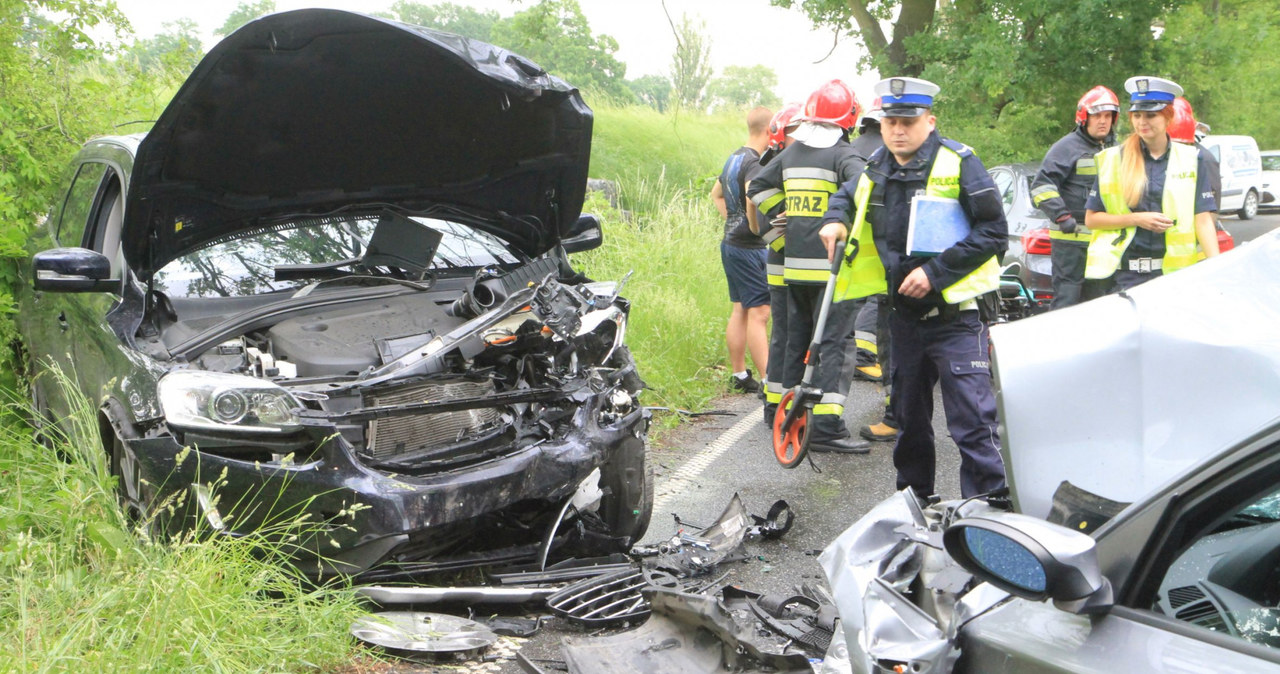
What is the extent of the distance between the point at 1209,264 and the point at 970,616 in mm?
957

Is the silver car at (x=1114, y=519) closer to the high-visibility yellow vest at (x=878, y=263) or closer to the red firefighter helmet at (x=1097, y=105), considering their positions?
the high-visibility yellow vest at (x=878, y=263)

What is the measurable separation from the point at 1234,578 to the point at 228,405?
2.76 metres

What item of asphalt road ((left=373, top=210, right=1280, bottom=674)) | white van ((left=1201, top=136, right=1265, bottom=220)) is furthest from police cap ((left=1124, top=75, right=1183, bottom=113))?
white van ((left=1201, top=136, right=1265, bottom=220))

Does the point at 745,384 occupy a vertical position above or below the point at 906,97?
below

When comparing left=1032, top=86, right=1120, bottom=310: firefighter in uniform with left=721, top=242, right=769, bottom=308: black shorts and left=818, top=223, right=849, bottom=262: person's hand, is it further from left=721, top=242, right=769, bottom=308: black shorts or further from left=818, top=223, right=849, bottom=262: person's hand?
left=818, top=223, right=849, bottom=262: person's hand

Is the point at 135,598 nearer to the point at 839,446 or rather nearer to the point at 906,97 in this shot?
the point at 906,97

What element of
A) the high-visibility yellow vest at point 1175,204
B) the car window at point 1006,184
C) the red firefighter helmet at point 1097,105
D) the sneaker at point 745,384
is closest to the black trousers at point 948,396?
the high-visibility yellow vest at point 1175,204

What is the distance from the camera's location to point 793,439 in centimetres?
516

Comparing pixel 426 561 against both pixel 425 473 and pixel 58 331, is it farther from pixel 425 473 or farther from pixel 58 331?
pixel 58 331

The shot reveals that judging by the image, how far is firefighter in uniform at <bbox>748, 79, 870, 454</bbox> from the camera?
19.0 feet

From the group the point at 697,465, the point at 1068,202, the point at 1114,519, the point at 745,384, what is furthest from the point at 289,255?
the point at 1068,202

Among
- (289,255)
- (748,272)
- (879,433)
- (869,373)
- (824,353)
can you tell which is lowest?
(869,373)

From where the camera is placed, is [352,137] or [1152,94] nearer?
[352,137]

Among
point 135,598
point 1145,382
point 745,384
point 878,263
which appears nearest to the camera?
point 1145,382
